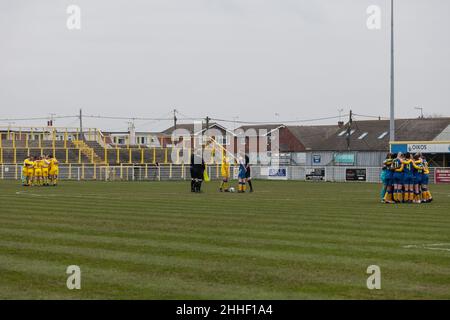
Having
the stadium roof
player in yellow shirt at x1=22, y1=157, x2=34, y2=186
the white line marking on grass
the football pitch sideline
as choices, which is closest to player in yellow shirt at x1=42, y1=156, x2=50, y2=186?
player in yellow shirt at x1=22, y1=157, x2=34, y2=186

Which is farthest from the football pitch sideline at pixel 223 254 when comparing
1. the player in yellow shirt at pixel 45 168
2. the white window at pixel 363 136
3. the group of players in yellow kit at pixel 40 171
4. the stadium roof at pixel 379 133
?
the white window at pixel 363 136

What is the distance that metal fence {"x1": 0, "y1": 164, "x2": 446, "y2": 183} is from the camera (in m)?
65.6

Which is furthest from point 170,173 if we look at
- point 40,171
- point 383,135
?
point 383,135

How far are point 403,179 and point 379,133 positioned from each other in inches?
2633

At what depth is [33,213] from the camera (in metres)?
23.1

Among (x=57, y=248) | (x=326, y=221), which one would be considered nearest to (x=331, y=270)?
(x=57, y=248)

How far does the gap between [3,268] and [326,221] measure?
33.6ft

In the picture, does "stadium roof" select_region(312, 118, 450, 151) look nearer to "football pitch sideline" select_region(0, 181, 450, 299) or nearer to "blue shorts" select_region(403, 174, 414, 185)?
"blue shorts" select_region(403, 174, 414, 185)

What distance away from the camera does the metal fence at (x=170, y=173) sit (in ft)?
215

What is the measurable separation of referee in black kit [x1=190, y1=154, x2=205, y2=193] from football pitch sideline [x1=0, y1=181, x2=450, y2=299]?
16038mm

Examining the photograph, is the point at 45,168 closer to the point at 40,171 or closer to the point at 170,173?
the point at 40,171

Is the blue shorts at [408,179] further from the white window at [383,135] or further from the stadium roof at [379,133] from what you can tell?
the white window at [383,135]

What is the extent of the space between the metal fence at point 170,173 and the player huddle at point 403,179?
33.2 m
